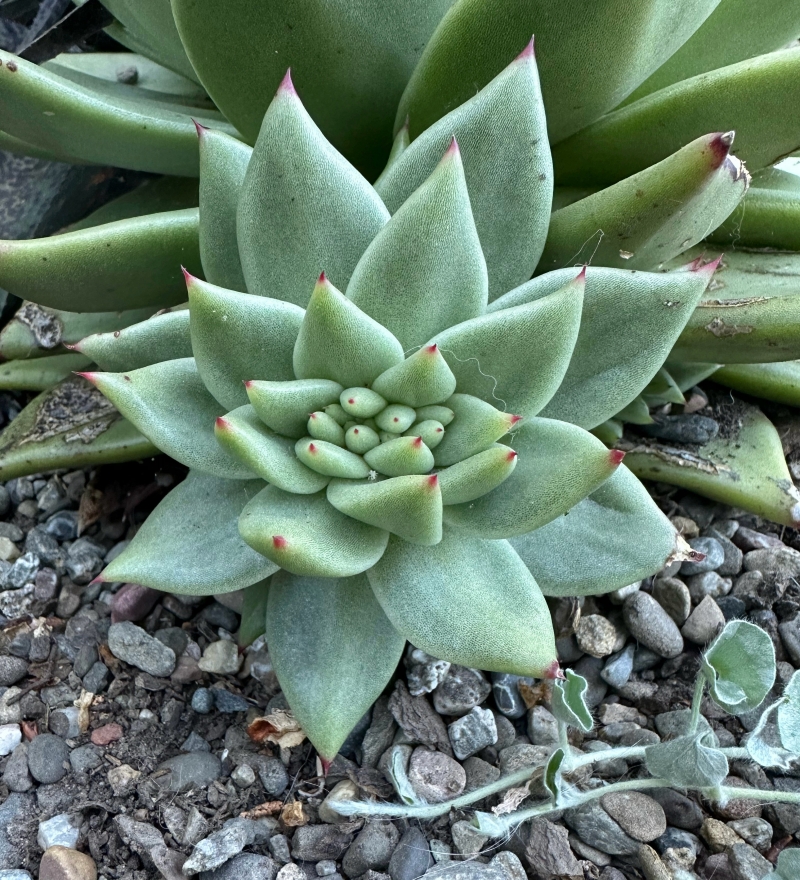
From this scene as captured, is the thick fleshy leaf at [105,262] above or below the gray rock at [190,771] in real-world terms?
above

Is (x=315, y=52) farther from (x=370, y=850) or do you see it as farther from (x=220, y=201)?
(x=370, y=850)

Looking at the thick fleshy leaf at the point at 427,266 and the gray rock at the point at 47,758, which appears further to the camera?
the gray rock at the point at 47,758

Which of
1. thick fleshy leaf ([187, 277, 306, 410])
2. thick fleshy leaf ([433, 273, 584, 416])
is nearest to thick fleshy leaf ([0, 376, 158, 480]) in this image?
thick fleshy leaf ([187, 277, 306, 410])

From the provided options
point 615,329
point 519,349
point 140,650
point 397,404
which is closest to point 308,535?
point 397,404

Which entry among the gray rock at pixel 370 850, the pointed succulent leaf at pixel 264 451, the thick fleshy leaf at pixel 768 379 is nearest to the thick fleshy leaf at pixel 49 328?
the pointed succulent leaf at pixel 264 451

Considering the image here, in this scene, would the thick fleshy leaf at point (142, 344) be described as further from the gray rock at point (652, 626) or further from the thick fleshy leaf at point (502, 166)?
the gray rock at point (652, 626)

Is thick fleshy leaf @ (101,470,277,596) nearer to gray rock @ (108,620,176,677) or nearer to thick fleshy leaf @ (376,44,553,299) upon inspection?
gray rock @ (108,620,176,677)
